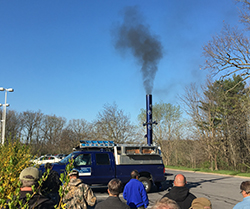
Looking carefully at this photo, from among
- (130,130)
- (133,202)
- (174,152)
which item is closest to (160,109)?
(174,152)

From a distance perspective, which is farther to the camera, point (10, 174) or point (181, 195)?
point (181, 195)

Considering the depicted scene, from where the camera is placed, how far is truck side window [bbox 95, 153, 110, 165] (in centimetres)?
1169

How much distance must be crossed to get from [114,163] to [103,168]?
579 mm

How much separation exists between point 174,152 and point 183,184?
3608 cm

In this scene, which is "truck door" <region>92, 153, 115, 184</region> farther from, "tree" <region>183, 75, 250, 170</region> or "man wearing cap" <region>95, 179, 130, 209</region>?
"tree" <region>183, 75, 250, 170</region>

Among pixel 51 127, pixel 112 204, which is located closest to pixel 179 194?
pixel 112 204

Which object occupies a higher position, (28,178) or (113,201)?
(28,178)

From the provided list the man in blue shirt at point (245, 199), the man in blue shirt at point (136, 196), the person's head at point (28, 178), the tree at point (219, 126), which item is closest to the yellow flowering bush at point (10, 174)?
the person's head at point (28, 178)

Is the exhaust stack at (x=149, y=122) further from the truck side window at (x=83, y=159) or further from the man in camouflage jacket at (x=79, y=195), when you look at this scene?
the man in camouflage jacket at (x=79, y=195)

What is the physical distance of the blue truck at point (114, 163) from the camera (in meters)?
11.4

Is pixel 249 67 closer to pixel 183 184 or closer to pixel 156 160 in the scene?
pixel 156 160

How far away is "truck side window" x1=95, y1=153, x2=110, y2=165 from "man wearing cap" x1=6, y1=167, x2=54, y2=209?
8956 mm

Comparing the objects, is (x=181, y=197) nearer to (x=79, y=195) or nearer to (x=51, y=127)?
(x=79, y=195)

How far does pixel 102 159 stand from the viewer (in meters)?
11.8
